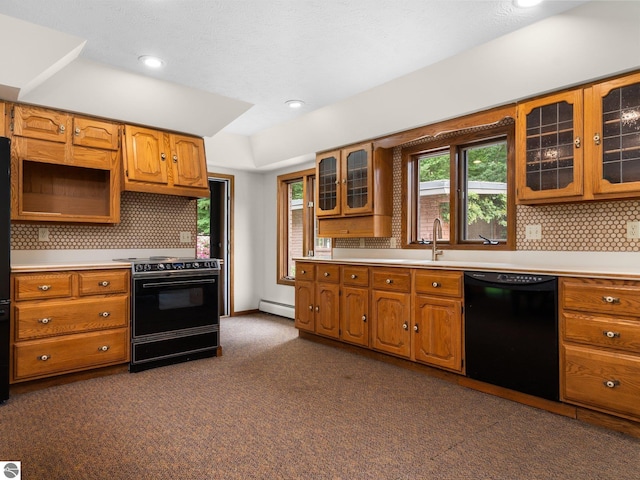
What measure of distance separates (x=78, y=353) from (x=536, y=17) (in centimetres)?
410

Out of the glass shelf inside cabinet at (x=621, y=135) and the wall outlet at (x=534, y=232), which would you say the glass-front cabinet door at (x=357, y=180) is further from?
the glass shelf inside cabinet at (x=621, y=135)

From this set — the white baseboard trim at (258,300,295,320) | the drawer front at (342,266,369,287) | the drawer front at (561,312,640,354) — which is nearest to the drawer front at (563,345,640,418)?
the drawer front at (561,312,640,354)

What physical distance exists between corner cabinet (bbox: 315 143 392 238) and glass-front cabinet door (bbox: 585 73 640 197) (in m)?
1.91

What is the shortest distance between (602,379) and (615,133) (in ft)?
4.88

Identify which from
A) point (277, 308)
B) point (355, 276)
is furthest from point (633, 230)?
point (277, 308)

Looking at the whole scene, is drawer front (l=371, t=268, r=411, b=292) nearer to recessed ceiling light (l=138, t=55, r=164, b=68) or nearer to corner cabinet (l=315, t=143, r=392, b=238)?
corner cabinet (l=315, t=143, r=392, b=238)

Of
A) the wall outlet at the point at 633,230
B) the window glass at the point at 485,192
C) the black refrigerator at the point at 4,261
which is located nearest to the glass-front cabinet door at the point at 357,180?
the window glass at the point at 485,192

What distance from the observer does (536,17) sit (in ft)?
8.91

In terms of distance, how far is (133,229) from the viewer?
4.07 metres

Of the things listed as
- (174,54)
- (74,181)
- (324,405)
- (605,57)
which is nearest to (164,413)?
(324,405)

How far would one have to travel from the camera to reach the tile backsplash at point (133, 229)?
349 cm

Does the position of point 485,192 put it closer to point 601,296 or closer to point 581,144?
point 581,144

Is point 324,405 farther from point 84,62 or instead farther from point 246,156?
point 246,156

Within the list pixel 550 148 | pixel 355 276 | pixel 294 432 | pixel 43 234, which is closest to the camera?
pixel 294 432
